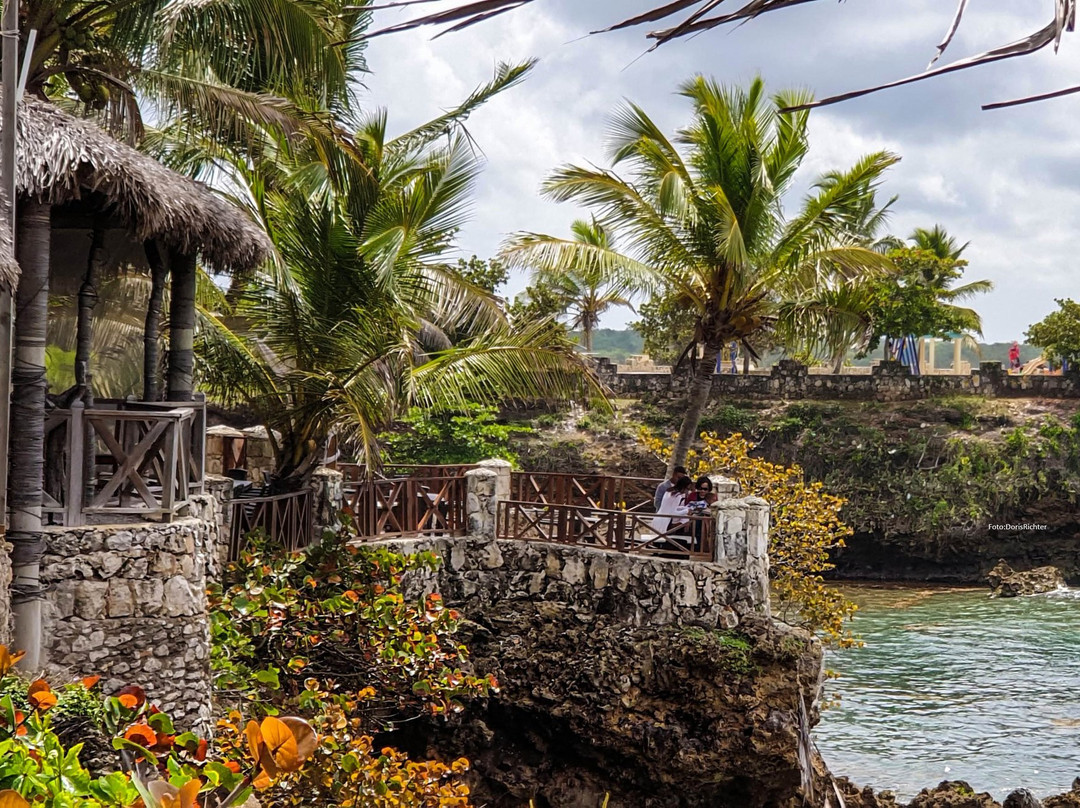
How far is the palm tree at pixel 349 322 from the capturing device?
12039 mm

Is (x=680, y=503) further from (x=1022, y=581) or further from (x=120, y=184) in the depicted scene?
(x=1022, y=581)

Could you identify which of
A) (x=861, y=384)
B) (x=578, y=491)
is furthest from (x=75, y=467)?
(x=861, y=384)

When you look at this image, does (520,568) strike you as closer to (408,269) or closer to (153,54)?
(408,269)

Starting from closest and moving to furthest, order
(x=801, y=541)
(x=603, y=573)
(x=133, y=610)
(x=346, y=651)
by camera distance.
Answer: (x=133, y=610) → (x=346, y=651) → (x=603, y=573) → (x=801, y=541)

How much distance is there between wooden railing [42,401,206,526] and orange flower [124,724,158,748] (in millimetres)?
3713

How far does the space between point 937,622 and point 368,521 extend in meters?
14.5

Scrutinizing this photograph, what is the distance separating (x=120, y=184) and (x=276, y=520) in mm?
5696

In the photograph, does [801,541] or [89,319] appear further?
[801,541]

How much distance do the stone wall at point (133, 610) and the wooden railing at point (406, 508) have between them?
18.7 feet

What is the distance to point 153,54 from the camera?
9734 mm

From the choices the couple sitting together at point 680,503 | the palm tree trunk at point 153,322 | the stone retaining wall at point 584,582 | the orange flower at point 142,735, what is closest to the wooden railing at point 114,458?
the palm tree trunk at point 153,322

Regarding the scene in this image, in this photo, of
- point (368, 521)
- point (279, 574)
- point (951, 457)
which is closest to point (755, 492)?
point (368, 521)

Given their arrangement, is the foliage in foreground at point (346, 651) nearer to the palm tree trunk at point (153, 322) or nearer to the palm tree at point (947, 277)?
the palm tree trunk at point (153, 322)

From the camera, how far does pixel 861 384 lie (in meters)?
33.0
